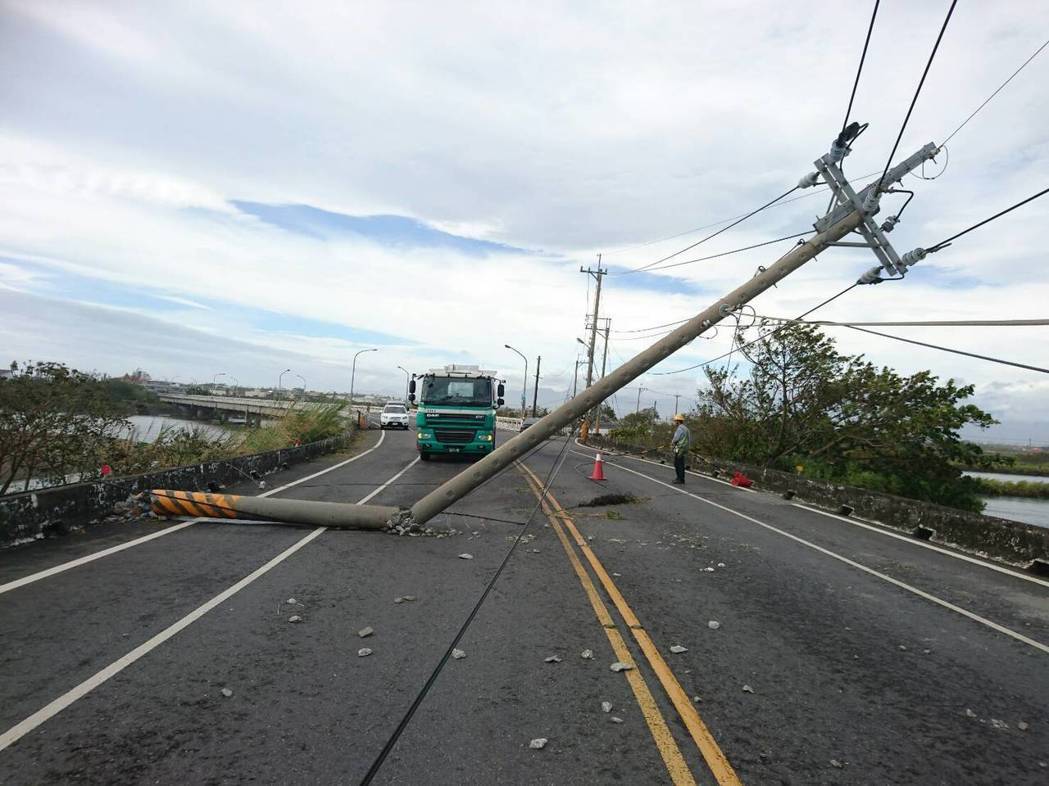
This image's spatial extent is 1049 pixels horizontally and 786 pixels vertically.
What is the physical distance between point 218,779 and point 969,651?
575cm

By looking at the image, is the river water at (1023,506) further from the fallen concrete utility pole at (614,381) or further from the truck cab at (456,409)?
the fallen concrete utility pole at (614,381)

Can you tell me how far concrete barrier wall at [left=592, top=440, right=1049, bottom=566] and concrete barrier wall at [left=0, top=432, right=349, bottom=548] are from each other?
1351 cm

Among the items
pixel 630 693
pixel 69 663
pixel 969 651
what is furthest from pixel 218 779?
pixel 969 651

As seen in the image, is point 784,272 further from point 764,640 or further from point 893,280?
point 764,640

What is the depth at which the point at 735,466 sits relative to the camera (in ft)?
68.4

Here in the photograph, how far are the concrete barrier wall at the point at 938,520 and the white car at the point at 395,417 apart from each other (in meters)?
34.5

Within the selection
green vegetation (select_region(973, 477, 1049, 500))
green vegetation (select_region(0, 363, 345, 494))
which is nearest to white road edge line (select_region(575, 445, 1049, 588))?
green vegetation (select_region(0, 363, 345, 494))

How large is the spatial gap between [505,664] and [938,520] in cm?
1037

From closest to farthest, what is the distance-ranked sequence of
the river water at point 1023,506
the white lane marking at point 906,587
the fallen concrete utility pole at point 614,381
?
the white lane marking at point 906,587
the fallen concrete utility pole at point 614,381
the river water at point 1023,506

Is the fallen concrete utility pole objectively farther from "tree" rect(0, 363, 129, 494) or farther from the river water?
the river water

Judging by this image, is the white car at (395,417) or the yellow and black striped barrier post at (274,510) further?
the white car at (395,417)

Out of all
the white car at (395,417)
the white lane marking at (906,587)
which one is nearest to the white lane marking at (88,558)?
the white lane marking at (906,587)

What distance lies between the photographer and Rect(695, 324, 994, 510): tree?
22766 mm

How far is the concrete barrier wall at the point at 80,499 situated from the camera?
7.49 meters
